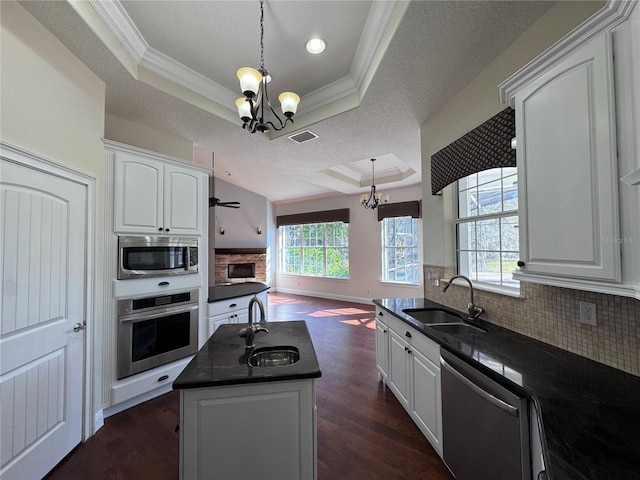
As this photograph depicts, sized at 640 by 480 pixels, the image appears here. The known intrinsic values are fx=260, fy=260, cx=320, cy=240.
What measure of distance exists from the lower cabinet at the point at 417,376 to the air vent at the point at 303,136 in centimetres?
229

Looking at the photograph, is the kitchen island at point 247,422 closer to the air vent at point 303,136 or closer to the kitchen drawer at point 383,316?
the kitchen drawer at point 383,316

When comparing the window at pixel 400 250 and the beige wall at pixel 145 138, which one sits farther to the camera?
the window at pixel 400 250

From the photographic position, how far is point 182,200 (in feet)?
8.96

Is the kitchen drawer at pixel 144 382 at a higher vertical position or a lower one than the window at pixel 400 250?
lower

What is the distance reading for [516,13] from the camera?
1538 millimetres

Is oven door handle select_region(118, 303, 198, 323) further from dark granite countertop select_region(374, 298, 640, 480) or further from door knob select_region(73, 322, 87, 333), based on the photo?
dark granite countertop select_region(374, 298, 640, 480)

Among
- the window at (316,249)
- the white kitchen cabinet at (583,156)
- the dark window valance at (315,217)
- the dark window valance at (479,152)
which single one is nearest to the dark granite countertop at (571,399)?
the white kitchen cabinet at (583,156)

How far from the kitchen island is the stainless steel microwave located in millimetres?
1529

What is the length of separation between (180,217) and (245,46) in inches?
66.9

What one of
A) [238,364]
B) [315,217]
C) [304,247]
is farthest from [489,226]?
[304,247]

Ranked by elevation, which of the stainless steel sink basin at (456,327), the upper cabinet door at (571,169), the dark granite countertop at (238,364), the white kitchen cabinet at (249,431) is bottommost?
the white kitchen cabinet at (249,431)

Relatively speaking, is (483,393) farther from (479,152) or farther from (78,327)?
(78,327)

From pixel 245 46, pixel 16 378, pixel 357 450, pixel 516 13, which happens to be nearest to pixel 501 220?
pixel 516 13

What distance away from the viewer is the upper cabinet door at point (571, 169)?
1.00 meters
